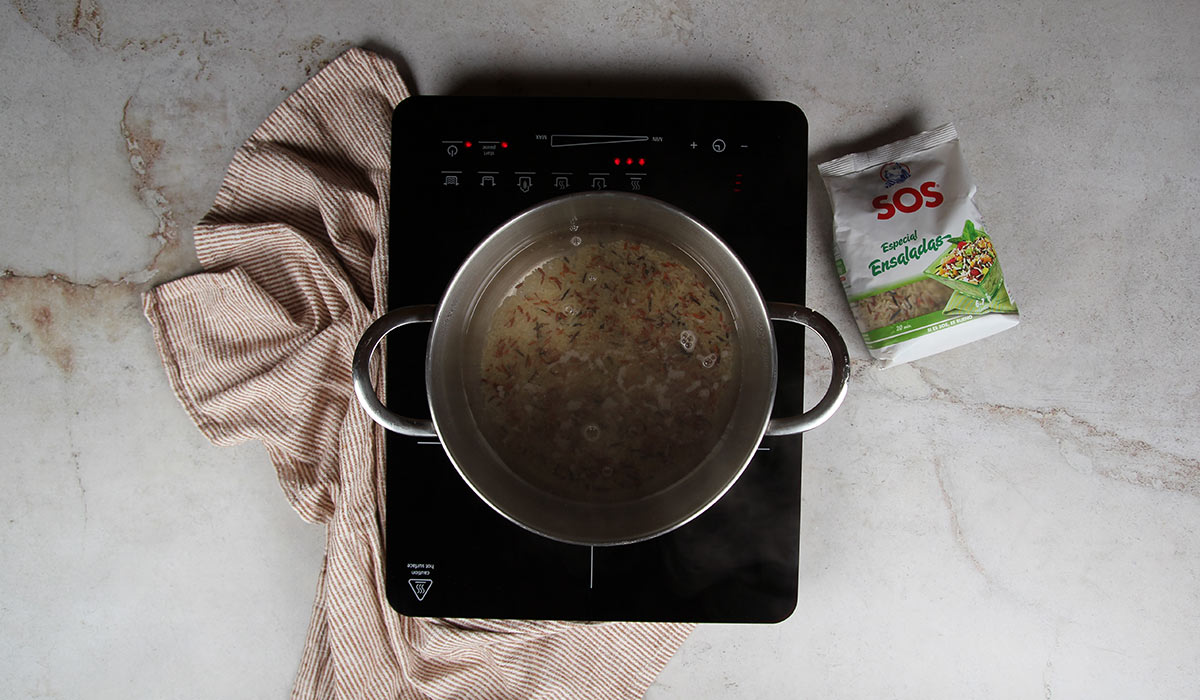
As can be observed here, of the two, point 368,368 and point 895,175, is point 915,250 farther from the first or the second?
point 368,368

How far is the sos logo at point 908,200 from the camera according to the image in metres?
0.78

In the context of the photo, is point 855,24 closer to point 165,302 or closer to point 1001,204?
point 1001,204

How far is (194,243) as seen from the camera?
85 centimetres

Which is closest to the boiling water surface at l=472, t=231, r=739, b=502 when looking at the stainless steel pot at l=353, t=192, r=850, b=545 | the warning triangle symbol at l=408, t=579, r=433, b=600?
the stainless steel pot at l=353, t=192, r=850, b=545

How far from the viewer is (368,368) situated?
0.60 metres

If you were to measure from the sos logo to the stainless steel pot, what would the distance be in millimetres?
234

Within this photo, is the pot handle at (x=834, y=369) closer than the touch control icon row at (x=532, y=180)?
Yes

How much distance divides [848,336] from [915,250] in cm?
12

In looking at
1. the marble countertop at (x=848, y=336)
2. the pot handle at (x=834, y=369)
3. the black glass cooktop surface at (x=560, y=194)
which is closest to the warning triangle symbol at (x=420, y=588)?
the black glass cooktop surface at (x=560, y=194)

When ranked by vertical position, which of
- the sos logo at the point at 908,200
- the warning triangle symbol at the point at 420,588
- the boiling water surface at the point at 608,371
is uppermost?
the sos logo at the point at 908,200

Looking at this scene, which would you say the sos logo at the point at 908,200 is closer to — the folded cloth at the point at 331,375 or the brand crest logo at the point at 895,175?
the brand crest logo at the point at 895,175

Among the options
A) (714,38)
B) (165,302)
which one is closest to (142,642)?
(165,302)

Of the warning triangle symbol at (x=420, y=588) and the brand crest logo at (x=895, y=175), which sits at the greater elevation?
the brand crest logo at (x=895, y=175)

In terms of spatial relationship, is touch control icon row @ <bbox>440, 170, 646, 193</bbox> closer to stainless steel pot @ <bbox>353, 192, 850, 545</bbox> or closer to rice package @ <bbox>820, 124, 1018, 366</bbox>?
stainless steel pot @ <bbox>353, 192, 850, 545</bbox>
